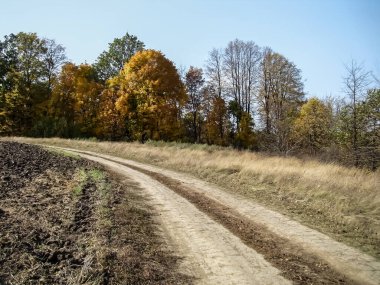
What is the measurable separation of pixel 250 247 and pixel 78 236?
4067 millimetres

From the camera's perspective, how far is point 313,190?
14.0 metres

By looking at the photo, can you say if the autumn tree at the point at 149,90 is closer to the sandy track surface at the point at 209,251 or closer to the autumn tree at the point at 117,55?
the autumn tree at the point at 117,55

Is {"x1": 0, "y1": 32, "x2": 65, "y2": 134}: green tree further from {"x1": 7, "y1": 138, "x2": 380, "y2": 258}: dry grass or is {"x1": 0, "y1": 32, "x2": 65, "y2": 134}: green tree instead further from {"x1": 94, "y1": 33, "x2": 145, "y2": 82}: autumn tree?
{"x1": 7, "y1": 138, "x2": 380, "y2": 258}: dry grass

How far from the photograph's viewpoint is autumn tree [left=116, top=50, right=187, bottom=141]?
40.8 m

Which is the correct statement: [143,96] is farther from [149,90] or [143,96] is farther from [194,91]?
[194,91]

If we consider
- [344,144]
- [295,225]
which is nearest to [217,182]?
[295,225]

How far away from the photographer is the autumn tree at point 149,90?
4075 cm

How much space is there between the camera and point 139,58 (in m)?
41.1

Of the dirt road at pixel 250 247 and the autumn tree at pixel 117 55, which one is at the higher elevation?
the autumn tree at pixel 117 55

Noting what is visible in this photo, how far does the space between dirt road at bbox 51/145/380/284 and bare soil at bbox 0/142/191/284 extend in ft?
1.79

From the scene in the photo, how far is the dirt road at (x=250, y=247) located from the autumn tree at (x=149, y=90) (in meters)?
28.4

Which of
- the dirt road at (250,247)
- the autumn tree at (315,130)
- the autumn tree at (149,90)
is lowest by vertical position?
the dirt road at (250,247)

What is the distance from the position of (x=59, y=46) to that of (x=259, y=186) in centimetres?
4357

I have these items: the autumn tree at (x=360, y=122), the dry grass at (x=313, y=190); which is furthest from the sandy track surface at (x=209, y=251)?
the autumn tree at (x=360, y=122)
